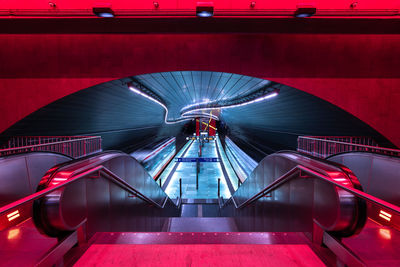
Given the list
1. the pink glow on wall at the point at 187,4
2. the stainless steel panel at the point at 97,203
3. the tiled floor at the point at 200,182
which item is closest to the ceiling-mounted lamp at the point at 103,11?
the pink glow on wall at the point at 187,4

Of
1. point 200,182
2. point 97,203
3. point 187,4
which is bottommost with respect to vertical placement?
point 200,182

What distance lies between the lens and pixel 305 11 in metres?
3.92

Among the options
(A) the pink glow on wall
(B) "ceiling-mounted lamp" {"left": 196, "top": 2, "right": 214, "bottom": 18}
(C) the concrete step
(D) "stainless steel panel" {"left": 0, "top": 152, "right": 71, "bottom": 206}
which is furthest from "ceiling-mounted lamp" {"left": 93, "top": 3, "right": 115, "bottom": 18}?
(C) the concrete step

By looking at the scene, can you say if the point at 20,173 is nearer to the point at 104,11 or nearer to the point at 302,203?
the point at 104,11

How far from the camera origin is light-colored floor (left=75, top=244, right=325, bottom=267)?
1565 mm

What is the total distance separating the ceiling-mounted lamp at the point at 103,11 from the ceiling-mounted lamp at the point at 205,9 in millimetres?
1931

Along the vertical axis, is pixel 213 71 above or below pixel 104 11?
below

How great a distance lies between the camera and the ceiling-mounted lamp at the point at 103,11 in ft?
12.7

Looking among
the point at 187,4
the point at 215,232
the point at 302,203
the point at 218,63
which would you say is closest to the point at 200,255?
the point at 215,232

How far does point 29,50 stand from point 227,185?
1086 cm

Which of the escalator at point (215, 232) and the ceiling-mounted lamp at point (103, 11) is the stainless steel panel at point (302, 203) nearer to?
the escalator at point (215, 232)

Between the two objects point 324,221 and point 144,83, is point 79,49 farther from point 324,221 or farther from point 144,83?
point 324,221

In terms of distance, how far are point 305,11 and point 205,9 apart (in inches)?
87.1

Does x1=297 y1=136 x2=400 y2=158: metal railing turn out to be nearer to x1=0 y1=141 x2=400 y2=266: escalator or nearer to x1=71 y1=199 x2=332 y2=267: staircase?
x1=0 y1=141 x2=400 y2=266: escalator
